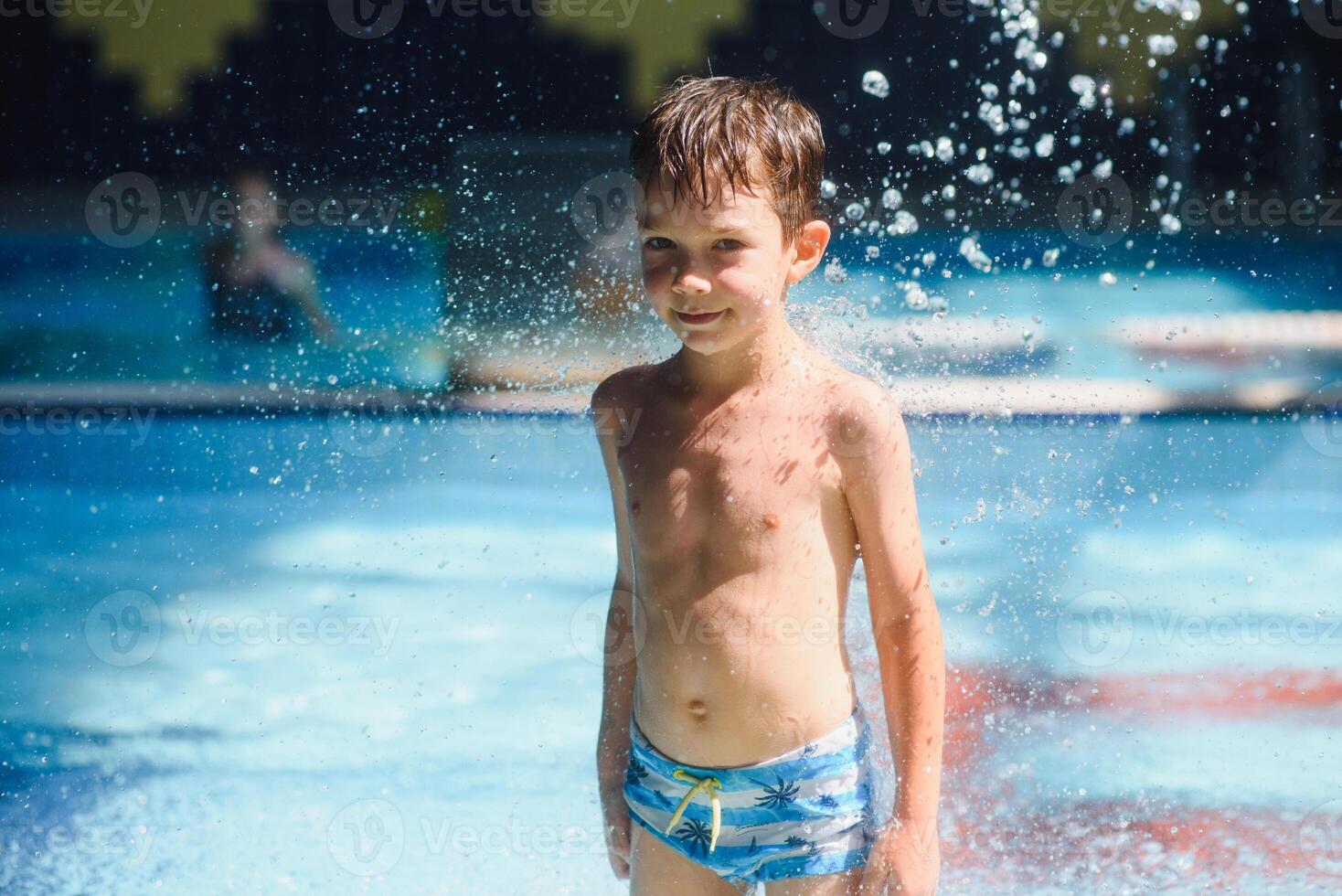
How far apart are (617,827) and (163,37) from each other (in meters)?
11.1

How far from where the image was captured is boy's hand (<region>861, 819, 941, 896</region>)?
4.27 ft

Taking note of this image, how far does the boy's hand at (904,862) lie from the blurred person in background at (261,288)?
745 centimetres

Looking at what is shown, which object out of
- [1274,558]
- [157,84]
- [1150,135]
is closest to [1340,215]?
[1150,135]

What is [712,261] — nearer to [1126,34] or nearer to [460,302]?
[460,302]

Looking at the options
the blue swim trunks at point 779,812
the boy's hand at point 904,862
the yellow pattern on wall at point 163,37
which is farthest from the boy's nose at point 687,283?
the yellow pattern on wall at point 163,37

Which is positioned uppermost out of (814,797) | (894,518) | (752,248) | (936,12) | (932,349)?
(936,12)

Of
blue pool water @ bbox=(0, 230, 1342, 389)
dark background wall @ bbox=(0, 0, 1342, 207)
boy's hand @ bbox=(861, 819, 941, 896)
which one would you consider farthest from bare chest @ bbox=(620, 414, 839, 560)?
dark background wall @ bbox=(0, 0, 1342, 207)

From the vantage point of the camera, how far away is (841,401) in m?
1.34

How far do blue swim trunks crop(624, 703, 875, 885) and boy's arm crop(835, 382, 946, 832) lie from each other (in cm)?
6

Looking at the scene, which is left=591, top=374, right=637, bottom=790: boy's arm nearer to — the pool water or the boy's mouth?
the boy's mouth

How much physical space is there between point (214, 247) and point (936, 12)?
6538 millimetres

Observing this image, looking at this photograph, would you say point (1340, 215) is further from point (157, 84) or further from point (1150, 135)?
point (157, 84)

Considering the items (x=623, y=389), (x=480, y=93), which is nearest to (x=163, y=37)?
(x=480, y=93)

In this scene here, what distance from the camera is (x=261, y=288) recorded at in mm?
8453
